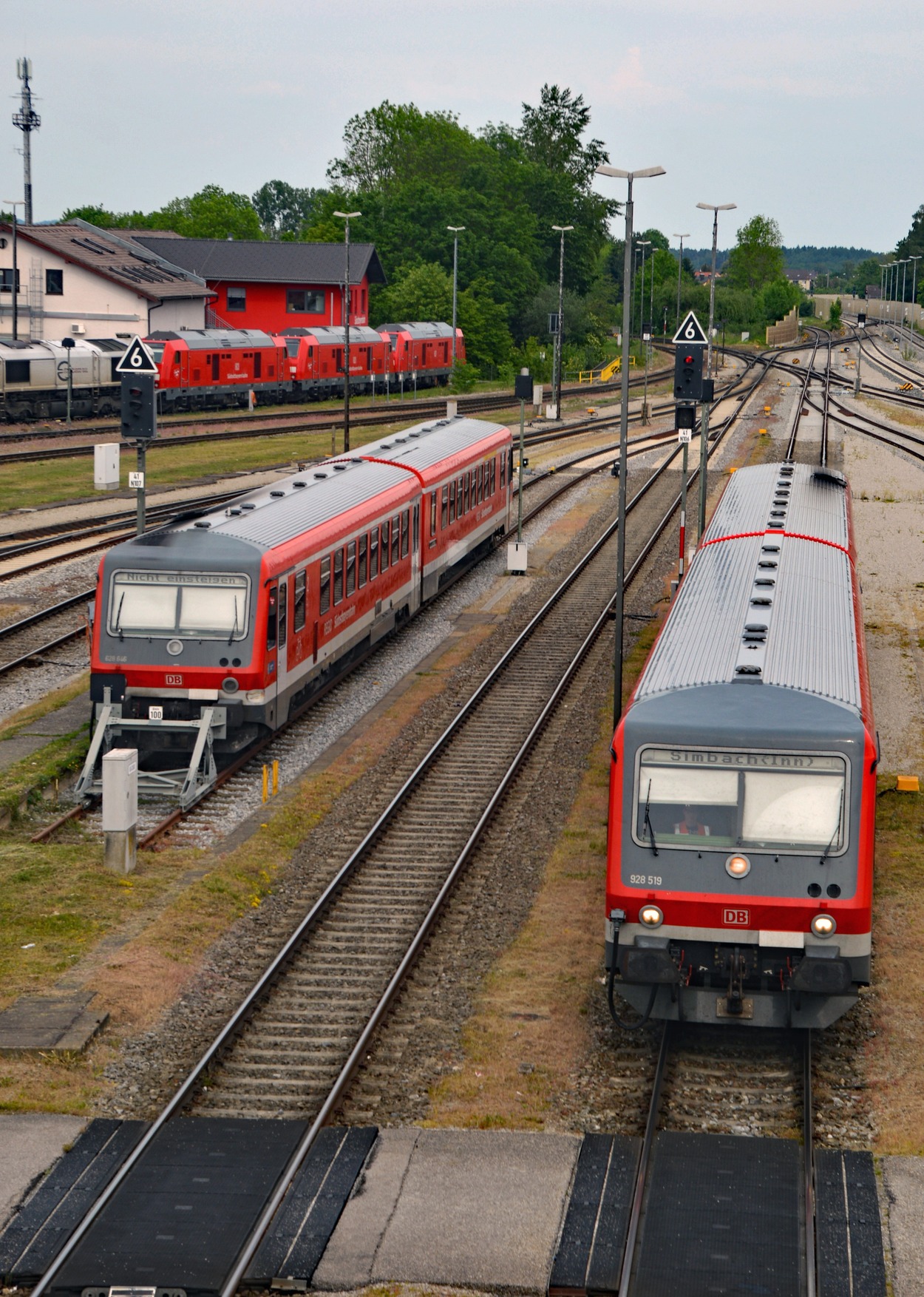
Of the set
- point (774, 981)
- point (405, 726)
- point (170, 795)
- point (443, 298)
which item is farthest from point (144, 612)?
point (443, 298)

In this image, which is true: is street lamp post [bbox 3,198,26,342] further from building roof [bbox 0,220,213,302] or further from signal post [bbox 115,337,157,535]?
signal post [bbox 115,337,157,535]

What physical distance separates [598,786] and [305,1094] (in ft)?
30.6

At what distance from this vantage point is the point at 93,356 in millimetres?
63156

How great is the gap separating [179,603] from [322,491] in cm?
642

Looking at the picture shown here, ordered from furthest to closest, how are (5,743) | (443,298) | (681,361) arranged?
(443,298)
(681,361)
(5,743)

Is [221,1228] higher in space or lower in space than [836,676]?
lower

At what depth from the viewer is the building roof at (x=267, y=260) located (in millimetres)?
89125

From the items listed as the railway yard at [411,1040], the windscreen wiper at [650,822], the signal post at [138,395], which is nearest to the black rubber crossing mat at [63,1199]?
the railway yard at [411,1040]

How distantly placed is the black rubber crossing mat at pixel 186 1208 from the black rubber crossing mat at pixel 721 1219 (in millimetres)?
2696

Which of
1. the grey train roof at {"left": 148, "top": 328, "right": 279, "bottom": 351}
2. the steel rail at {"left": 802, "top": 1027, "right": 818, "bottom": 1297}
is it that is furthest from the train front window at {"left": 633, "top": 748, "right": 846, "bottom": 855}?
the grey train roof at {"left": 148, "top": 328, "right": 279, "bottom": 351}

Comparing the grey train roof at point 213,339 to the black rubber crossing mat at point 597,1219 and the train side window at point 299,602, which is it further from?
the black rubber crossing mat at point 597,1219

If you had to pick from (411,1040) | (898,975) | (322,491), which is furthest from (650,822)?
(322,491)

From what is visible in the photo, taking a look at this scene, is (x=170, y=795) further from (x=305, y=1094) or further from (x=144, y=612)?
(x=305, y=1094)

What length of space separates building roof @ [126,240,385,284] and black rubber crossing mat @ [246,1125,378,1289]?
79.7m
